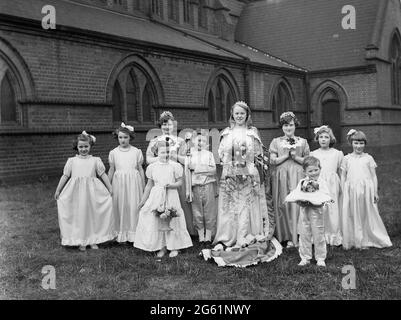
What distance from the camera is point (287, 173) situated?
6184 millimetres

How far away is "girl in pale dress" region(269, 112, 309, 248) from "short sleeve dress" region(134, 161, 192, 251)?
1.30 metres

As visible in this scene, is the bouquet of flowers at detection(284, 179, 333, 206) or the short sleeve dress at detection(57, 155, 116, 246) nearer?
the bouquet of flowers at detection(284, 179, 333, 206)

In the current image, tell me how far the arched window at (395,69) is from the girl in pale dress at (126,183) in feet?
73.3

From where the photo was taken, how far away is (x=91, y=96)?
45.2 feet

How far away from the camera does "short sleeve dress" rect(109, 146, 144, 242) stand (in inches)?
253

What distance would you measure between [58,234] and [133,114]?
29.5ft

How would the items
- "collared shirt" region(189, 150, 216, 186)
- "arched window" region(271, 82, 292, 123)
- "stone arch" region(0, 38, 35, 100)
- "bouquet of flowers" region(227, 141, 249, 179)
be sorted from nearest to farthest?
"bouquet of flowers" region(227, 141, 249, 179) < "collared shirt" region(189, 150, 216, 186) < "stone arch" region(0, 38, 35, 100) < "arched window" region(271, 82, 292, 123)

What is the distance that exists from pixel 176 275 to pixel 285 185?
1.97 m

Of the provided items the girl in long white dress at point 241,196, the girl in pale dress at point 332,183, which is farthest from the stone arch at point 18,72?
the girl in pale dress at point 332,183

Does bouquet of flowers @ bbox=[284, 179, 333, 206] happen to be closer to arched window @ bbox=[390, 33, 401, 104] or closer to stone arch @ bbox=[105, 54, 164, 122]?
stone arch @ bbox=[105, 54, 164, 122]

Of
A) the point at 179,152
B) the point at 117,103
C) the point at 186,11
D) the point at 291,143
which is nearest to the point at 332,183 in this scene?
the point at 291,143

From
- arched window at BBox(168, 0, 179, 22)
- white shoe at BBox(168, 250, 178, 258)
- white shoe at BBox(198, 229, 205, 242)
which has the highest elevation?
arched window at BBox(168, 0, 179, 22)

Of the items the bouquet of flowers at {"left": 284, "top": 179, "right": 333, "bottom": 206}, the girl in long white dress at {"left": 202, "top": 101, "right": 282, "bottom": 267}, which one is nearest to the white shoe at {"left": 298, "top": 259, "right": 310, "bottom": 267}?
the girl in long white dress at {"left": 202, "top": 101, "right": 282, "bottom": 267}
